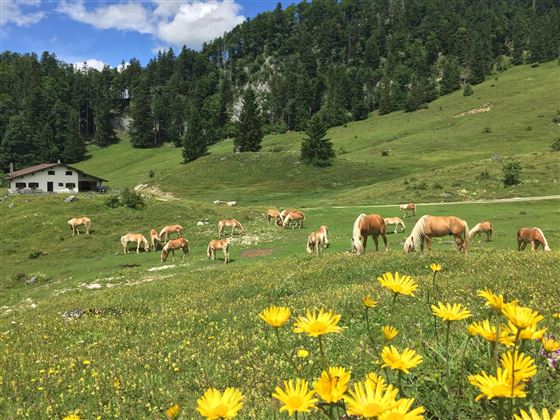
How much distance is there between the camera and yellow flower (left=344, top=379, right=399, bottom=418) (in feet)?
6.32

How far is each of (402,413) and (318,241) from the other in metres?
25.3

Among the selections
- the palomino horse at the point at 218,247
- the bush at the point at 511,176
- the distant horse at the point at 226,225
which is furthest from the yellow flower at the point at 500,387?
the bush at the point at 511,176

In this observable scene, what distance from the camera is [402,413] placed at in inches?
78.0

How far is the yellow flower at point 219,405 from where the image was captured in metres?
2.04

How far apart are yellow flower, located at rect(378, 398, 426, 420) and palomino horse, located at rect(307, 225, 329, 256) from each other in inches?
974

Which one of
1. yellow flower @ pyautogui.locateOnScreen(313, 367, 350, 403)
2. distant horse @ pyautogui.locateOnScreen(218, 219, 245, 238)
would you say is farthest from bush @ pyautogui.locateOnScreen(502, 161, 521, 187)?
yellow flower @ pyautogui.locateOnScreen(313, 367, 350, 403)

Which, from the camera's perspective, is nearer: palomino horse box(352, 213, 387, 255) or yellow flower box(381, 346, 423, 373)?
yellow flower box(381, 346, 423, 373)

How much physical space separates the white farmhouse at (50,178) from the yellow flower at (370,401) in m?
88.1

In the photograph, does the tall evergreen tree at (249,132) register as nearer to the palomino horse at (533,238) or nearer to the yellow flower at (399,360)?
the palomino horse at (533,238)

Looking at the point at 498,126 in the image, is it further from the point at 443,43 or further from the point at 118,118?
the point at 118,118

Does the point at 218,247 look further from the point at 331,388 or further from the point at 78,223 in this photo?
the point at 331,388

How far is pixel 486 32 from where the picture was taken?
7343 inches

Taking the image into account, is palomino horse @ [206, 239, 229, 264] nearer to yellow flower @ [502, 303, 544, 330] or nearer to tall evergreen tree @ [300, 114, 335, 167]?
yellow flower @ [502, 303, 544, 330]

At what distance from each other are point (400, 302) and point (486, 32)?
214384mm
